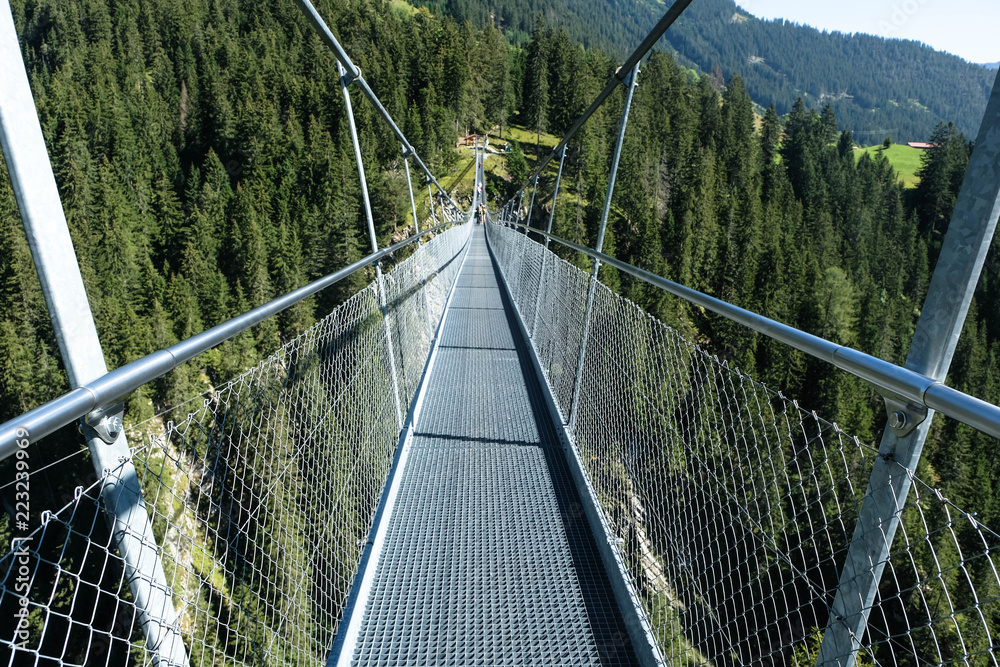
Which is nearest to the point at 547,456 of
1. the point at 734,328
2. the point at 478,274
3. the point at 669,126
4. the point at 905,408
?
the point at 905,408

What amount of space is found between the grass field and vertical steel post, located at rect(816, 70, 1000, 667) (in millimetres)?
79017

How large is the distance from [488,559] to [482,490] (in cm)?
49

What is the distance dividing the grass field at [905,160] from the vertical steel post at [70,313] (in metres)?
79.7

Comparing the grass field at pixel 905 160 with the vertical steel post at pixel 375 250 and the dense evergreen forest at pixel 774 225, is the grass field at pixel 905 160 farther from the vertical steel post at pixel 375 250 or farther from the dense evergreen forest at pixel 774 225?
the vertical steel post at pixel 375 250

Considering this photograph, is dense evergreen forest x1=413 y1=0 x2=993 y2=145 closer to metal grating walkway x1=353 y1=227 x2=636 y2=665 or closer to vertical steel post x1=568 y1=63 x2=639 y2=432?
vertical steel post x1=568 y1=63 x2=639 y2=432

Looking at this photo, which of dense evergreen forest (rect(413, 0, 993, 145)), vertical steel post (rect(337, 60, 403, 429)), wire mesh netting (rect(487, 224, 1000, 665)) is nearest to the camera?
wire mesh netting (rect(487, 224, 1000, 665))

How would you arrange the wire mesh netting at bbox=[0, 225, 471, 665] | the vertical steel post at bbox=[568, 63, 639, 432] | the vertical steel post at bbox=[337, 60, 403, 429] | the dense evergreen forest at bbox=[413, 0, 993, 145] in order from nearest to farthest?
the wire mesh netting at bbox=[0, 225, 471, 665]
the vertical steel post at bbox=[337, 60, 403, 429]
the vertical steel post at bbox=[568, 63, 639, 432]
the dense evergreen forest at bbox=[413, 0, 993, 145]

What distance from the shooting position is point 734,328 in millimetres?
28297

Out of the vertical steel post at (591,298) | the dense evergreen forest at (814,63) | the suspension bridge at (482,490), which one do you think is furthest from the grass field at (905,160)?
the suspension bridge at (482,490)

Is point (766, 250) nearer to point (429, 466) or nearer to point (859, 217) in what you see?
point (859, 217)

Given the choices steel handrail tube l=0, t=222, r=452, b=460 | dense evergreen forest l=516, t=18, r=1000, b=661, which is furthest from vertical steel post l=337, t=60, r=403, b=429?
dense evergreen forest l=516, t=18, r=1000, b=661

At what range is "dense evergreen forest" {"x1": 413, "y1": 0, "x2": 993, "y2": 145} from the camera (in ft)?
300

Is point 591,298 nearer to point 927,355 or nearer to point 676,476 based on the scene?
point 676,476

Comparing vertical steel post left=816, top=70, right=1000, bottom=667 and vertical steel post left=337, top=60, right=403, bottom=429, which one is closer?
vertical steel post left=816, top=70, right=1000, bottom=667
